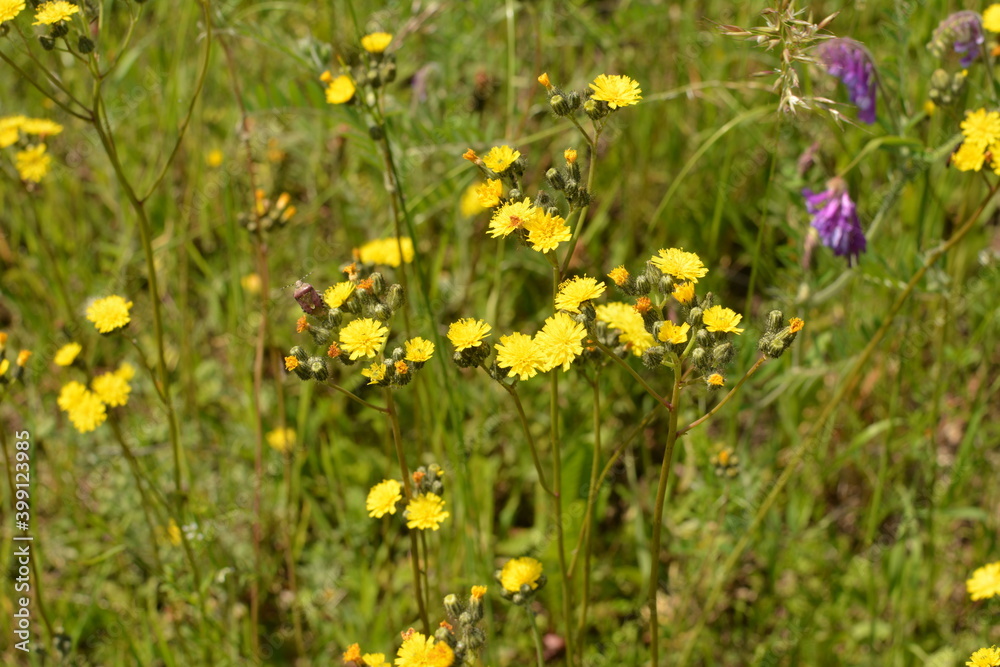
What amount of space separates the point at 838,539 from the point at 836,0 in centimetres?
257

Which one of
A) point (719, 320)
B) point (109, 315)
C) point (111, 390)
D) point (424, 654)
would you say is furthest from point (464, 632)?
point (111, 390)

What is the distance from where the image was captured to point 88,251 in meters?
4.05

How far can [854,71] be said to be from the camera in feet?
7.97

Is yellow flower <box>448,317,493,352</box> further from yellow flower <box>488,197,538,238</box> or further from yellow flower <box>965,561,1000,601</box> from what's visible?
yellow flower <box>965,561,1000,601</box>

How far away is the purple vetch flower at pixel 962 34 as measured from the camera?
2.33 m

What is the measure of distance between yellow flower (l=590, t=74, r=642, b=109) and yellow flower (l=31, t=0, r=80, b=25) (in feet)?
4.06

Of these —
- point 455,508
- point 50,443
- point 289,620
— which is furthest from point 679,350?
point 50,443

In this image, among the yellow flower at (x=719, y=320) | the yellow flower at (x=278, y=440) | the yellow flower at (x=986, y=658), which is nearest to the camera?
the yellow flower at (x=986, y=658)

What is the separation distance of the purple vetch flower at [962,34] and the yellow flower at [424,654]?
212cm

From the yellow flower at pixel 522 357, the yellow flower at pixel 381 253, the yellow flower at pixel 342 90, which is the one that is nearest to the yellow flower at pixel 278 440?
the yellow flower at pixel 381 253

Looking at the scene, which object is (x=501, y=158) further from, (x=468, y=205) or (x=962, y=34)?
(x=468, y=205)

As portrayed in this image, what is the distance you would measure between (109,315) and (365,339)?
3.28 feet

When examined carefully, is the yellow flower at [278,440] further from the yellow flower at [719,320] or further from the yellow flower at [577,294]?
the yellow flower at [719,320]

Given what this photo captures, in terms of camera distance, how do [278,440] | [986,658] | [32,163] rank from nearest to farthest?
1. [986,658]
2. [32,163]
3. [278,440]
